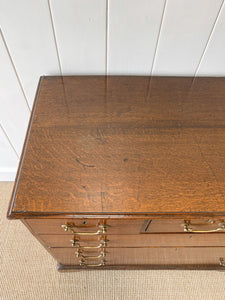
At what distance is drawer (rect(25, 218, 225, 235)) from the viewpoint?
548 mm

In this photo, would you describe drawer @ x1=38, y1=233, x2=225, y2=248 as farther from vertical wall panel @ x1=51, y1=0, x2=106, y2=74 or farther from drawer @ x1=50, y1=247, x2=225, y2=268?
vertical wall panel @ x1=51, y1=0, x2=106, y2=74

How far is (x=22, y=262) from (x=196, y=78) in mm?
1151

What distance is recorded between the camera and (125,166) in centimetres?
56

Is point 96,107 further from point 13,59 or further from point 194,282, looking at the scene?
point 194,282

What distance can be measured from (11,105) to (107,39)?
48 cm

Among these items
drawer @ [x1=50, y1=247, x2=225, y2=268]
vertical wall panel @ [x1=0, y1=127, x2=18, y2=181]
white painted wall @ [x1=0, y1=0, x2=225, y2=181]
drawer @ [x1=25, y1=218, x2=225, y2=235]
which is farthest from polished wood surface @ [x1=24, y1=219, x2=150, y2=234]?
vertical wall panel @ [x1=0, y1=127, x2=18, y2=181]

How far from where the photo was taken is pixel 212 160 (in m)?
0.58

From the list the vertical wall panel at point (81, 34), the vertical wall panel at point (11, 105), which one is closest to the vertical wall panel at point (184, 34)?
the vertical wall panel at point (81, 34)

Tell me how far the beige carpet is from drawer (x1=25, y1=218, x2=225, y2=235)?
0.55 meters

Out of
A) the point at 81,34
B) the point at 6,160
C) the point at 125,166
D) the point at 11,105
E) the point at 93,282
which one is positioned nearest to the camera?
the point at 125,166

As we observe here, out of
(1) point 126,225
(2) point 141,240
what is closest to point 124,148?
(1) point 126,225

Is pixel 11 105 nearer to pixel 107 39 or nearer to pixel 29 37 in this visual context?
pixel 29 37

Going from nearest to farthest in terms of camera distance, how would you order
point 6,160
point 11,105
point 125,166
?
point 125,166 < point 11,105 < point 6,160

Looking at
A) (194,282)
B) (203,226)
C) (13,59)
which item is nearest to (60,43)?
(13,59)
